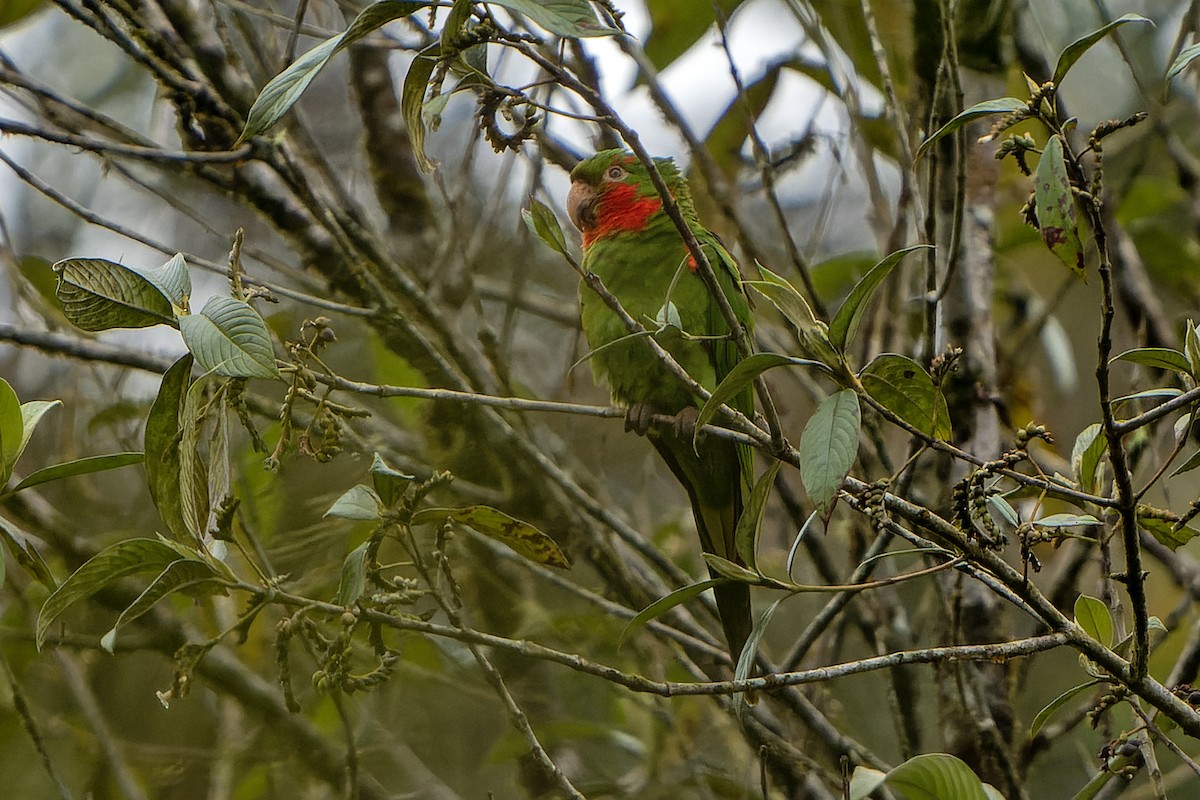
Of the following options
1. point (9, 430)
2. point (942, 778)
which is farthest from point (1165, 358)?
point (9, 430)

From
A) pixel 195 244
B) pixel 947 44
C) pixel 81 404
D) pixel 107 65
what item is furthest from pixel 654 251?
pixel 195 244

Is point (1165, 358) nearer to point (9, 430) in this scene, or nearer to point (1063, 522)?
point (1063, 522)

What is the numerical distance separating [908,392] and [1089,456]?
0.96 ft

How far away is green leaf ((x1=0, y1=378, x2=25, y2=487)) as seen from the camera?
1.36 meters

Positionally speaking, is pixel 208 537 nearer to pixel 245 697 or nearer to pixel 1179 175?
pixel 245 697

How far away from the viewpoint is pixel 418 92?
131 cm

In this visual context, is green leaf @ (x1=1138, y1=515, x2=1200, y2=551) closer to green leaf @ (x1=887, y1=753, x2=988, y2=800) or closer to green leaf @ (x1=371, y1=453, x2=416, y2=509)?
green leaf @ (x1=887, y1=753, x2=988, y2=800)

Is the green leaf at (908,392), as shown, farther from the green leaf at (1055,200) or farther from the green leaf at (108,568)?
the green leaf at (108,568)

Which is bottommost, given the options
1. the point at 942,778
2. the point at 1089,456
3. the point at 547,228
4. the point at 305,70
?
the point at 942,778

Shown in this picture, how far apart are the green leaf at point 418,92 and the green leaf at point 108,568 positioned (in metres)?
0.61

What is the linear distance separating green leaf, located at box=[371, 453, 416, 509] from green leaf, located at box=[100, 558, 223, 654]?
0.78ft

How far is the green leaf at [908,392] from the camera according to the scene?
1273 millimetres

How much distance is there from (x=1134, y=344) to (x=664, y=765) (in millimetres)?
1792

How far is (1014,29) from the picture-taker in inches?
98.5
